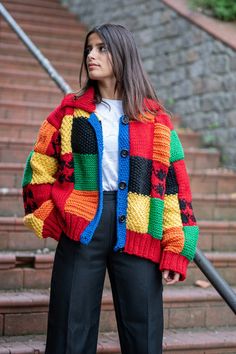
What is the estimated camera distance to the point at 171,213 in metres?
2.61

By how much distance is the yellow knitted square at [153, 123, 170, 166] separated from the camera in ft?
8.54

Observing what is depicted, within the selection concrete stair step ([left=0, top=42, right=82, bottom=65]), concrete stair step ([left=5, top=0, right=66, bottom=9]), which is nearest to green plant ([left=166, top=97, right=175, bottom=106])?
concrete stair step ([left=0, top=42, right=82, bottom=65])

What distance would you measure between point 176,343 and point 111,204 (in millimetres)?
1261

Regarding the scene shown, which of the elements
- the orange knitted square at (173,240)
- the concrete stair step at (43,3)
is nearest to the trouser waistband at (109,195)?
the orange knitted square at (173,240)

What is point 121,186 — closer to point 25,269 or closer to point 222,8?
point 25,269

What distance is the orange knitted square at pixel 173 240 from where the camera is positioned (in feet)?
8.38

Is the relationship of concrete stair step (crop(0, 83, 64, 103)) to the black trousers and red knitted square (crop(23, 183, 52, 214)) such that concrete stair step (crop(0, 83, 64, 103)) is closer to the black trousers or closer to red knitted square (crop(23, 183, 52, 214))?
red knitted square (crop(23, 183, 52, 214))

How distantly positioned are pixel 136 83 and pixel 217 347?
1674mm

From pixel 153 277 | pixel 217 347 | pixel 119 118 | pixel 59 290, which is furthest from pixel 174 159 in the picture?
pixel 217 347

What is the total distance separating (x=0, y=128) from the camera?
5133 millimetres

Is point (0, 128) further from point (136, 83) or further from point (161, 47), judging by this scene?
point (136, 83)

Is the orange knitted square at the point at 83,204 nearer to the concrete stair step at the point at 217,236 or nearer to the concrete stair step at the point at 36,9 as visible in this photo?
the concrete stair step at the point at 217,236

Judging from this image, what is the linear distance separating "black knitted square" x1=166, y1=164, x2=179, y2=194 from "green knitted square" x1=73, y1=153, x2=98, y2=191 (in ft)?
1.03

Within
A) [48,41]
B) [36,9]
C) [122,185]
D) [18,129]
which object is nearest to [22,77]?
[18,129]
